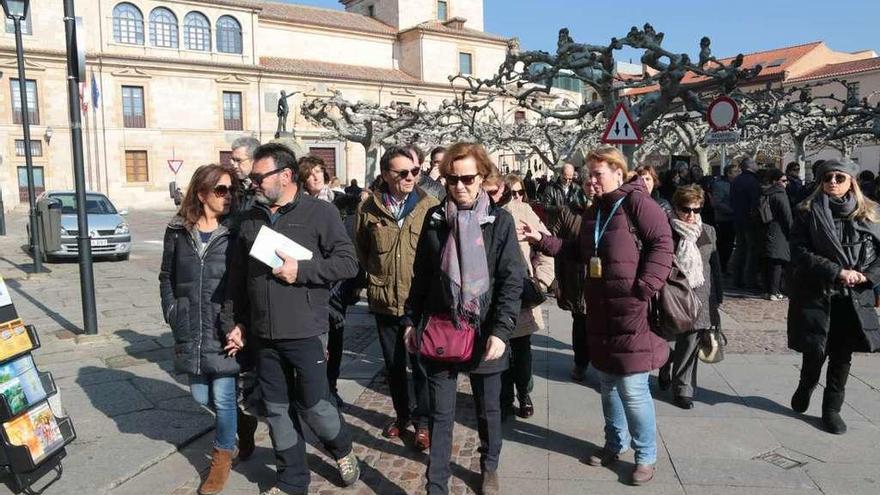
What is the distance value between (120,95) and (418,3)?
27.0 meters

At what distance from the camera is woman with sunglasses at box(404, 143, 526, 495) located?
3.18 m

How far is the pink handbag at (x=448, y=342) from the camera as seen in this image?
320 centimetres

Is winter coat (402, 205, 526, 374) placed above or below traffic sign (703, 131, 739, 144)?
below

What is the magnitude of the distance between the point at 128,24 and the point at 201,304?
44.9 metres

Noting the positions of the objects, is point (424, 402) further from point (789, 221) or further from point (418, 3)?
point (418, 3)

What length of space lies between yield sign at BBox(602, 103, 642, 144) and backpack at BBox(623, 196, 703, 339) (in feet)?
19.7

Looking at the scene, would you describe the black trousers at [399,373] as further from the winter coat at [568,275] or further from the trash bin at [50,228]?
the trash bin at [50,228]

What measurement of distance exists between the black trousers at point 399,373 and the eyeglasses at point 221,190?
1240mm

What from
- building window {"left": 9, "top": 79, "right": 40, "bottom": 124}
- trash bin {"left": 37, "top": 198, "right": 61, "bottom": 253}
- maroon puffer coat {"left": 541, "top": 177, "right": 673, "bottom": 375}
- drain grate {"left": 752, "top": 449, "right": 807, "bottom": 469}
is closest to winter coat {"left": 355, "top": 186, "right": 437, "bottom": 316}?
maroon puffer coat {"left": 541, "top": 177, "right": 673, "bottom": 375}

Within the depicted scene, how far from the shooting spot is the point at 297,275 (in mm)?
3227

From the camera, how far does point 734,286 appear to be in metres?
10.1

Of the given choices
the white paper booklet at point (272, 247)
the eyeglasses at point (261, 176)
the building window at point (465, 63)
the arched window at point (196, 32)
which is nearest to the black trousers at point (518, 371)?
the white paper booklet at point (272, 247)

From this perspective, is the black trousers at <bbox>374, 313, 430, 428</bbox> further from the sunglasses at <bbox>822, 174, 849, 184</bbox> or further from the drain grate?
the sunglasses at <bbox>822, 174, 849, 184</bbox>

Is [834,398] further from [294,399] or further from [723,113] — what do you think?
[723,113]
